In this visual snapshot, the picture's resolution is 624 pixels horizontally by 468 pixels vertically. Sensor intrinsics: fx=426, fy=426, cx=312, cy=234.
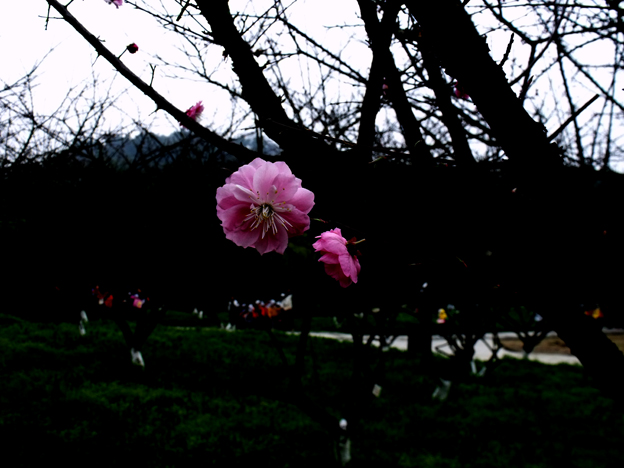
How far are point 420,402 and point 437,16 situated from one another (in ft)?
21.4

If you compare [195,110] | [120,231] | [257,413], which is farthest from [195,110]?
[120,231]

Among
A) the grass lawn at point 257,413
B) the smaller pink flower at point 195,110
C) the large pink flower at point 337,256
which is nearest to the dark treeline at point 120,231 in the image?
the grass lawn at point 257,413

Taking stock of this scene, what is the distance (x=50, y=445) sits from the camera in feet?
13.6

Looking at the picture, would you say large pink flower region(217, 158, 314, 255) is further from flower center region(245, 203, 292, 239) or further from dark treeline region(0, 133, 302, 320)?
dark treeline region(0, 133, 302, 320)

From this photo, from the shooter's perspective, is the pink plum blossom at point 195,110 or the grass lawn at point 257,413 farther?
the grass lawn at point 257,413

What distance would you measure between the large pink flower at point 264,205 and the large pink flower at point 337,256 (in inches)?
2.1

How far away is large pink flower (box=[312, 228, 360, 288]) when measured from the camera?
0.89 meters

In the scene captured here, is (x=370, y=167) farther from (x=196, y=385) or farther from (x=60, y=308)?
(x=60, y=308)

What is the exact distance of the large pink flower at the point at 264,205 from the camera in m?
0.85

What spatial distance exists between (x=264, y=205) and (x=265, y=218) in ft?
0.09

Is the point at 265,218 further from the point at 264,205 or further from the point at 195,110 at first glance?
the point at 195,110

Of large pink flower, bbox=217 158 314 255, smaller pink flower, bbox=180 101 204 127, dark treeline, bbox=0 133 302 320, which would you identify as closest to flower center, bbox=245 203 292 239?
large pink flower, bbox=217 158 314 255

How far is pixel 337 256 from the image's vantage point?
3.01 ft

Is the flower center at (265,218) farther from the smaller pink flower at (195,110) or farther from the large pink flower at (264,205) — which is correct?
the smaller pink flower at (195,110)
